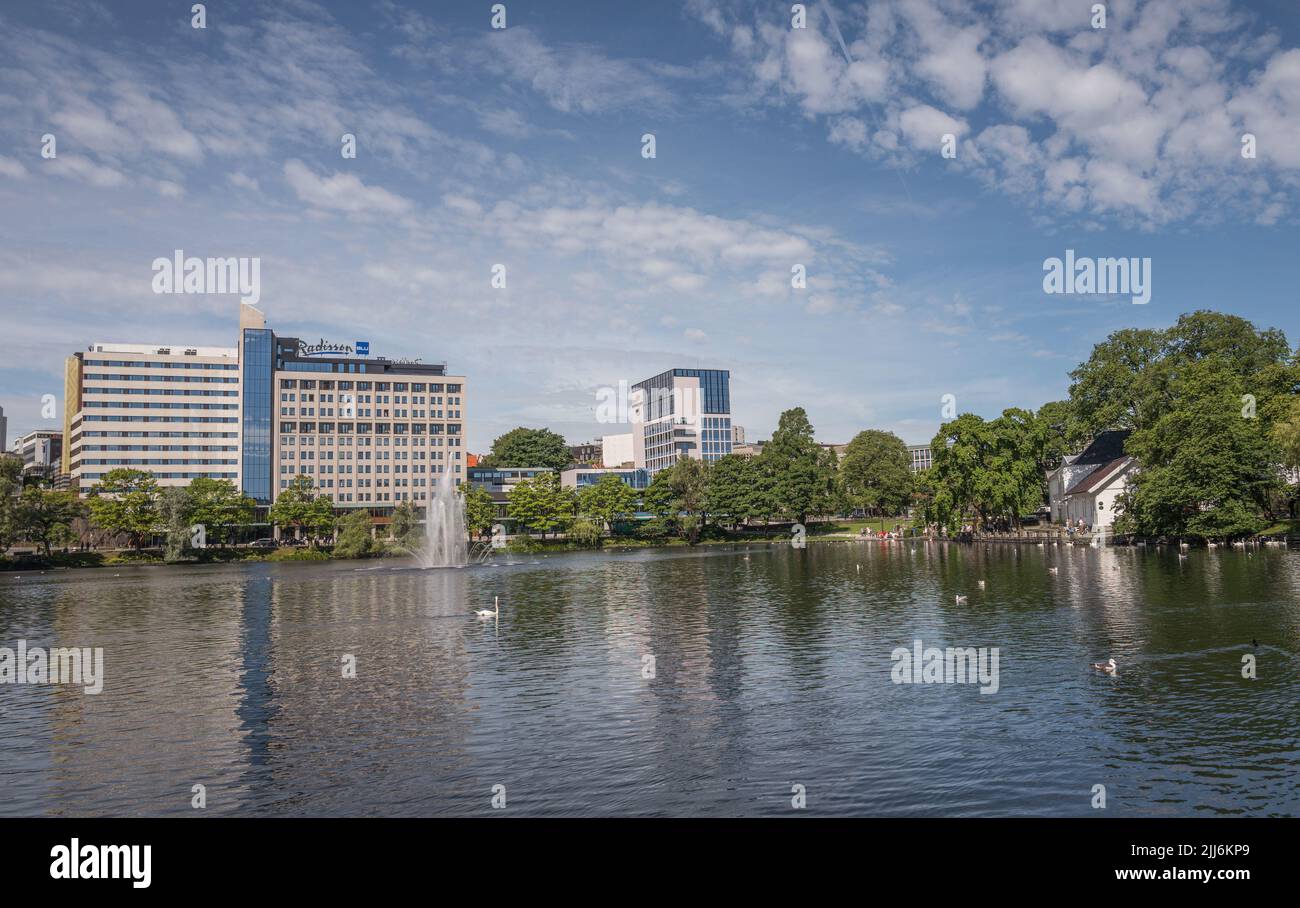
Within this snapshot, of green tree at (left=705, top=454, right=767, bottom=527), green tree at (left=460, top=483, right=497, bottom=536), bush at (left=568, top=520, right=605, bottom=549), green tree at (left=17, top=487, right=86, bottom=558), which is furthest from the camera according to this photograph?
green tree at (left=705, top=454, right=767, bottom=527)

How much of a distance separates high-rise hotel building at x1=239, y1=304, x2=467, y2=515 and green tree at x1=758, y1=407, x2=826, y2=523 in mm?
71854

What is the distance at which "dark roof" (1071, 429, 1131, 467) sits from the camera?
12394 centimetres

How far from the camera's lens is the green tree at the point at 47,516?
10962 centimetres

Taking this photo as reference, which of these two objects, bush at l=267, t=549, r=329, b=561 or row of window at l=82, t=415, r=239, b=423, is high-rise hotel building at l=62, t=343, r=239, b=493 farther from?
bush at l=267, t=549, r=329, b=561

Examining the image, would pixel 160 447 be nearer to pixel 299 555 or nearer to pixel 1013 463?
pixel 299 555

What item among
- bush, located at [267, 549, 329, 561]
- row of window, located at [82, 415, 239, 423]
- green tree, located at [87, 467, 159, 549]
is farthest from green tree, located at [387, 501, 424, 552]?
row of window, located at [82, 415, 239, 423]

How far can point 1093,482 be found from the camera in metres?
119

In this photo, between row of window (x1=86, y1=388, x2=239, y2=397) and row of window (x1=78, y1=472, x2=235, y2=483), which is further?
row of window (x1=86, y1=388, x2=239, y2=397)

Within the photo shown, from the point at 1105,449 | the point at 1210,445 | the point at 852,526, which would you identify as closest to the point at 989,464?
the point at 1105,449

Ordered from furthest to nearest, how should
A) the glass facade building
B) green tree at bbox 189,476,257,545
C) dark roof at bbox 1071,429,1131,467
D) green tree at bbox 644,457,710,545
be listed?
the glass facade building
green tree at bbox 644,457,710,545
green tree at bbox 189,476,257,545
dark roof at bbox 1071,429,1131,467

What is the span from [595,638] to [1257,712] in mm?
26423

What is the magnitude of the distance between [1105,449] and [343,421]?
144251 millimetres

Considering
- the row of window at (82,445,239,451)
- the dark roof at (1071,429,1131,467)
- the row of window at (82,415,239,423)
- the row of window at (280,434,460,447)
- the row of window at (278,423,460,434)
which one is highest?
the row of window at (82,415,239,423)

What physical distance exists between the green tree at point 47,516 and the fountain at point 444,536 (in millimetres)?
48417
